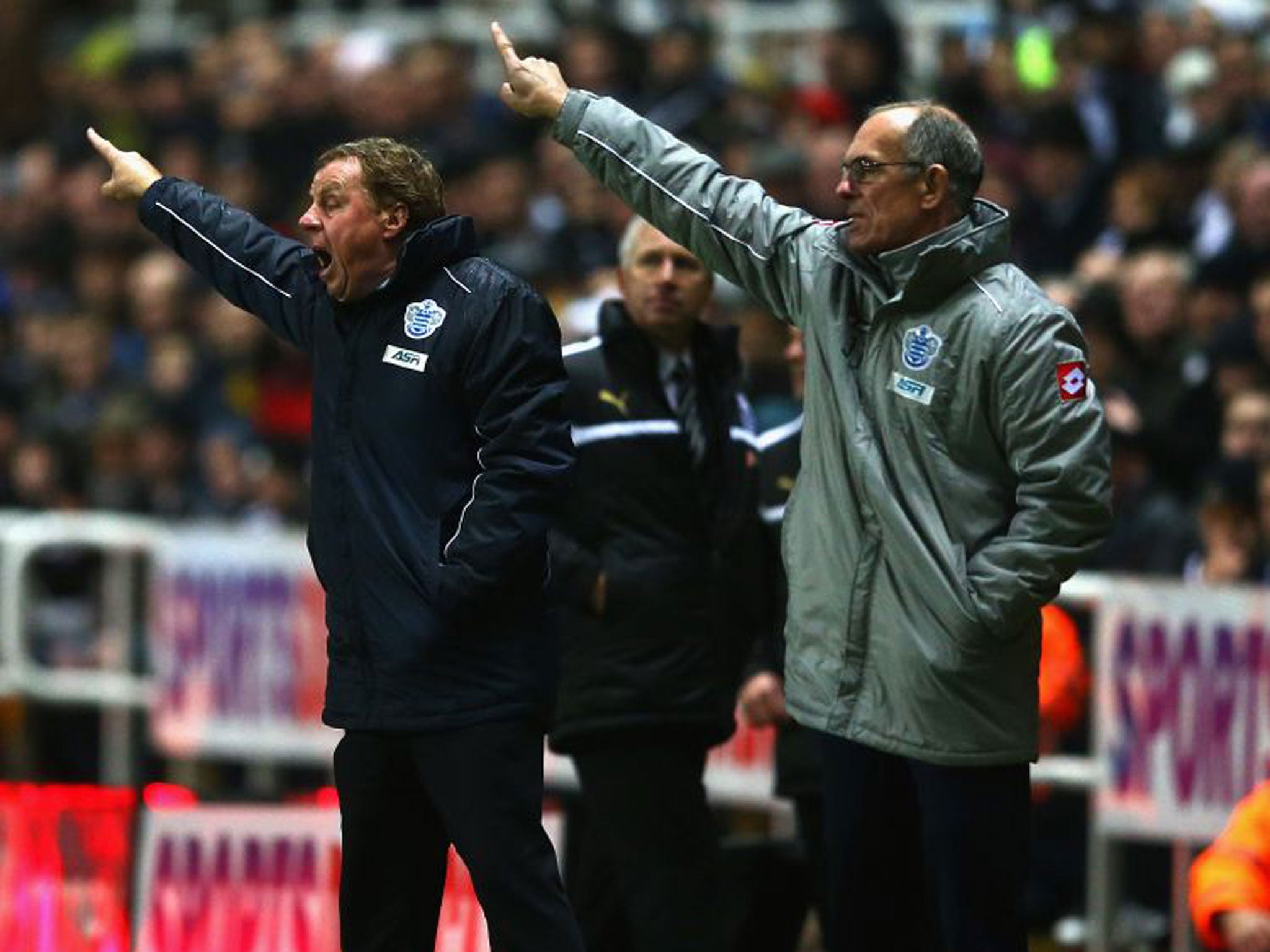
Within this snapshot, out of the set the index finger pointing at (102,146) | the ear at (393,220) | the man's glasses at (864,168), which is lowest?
the ear at (393,220)

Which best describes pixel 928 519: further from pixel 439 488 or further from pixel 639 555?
pixel 639 555

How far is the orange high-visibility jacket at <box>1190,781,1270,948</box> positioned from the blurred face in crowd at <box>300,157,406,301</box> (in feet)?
7.76

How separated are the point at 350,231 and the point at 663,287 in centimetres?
134

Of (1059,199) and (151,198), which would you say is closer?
(151,198)

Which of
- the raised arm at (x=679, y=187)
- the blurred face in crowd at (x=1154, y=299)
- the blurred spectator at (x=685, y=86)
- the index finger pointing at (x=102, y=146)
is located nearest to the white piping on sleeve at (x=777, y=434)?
the raised arm at (x=679, y=187)

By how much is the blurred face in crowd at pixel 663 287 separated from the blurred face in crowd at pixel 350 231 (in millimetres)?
1229

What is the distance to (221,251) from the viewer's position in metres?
6.53

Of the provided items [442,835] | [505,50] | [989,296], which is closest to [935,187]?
[989,296]

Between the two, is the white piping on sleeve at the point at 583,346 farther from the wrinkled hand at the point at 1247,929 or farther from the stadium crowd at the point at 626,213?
the wrinkled hand at the point at 1247,929

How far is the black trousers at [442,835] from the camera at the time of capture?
608 cm

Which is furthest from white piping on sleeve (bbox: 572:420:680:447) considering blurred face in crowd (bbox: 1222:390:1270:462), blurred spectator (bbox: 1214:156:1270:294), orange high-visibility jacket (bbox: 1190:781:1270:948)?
blurred spectator (bbox: 1214:156:1270:294)

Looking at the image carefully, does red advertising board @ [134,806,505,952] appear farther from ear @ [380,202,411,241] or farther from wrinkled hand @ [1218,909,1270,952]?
wrinkled hand @ [1218,909,1270,952]

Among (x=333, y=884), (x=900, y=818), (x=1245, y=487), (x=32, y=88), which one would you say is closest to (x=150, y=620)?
(x=333, y=884)

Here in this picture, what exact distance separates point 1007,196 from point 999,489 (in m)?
6.54
